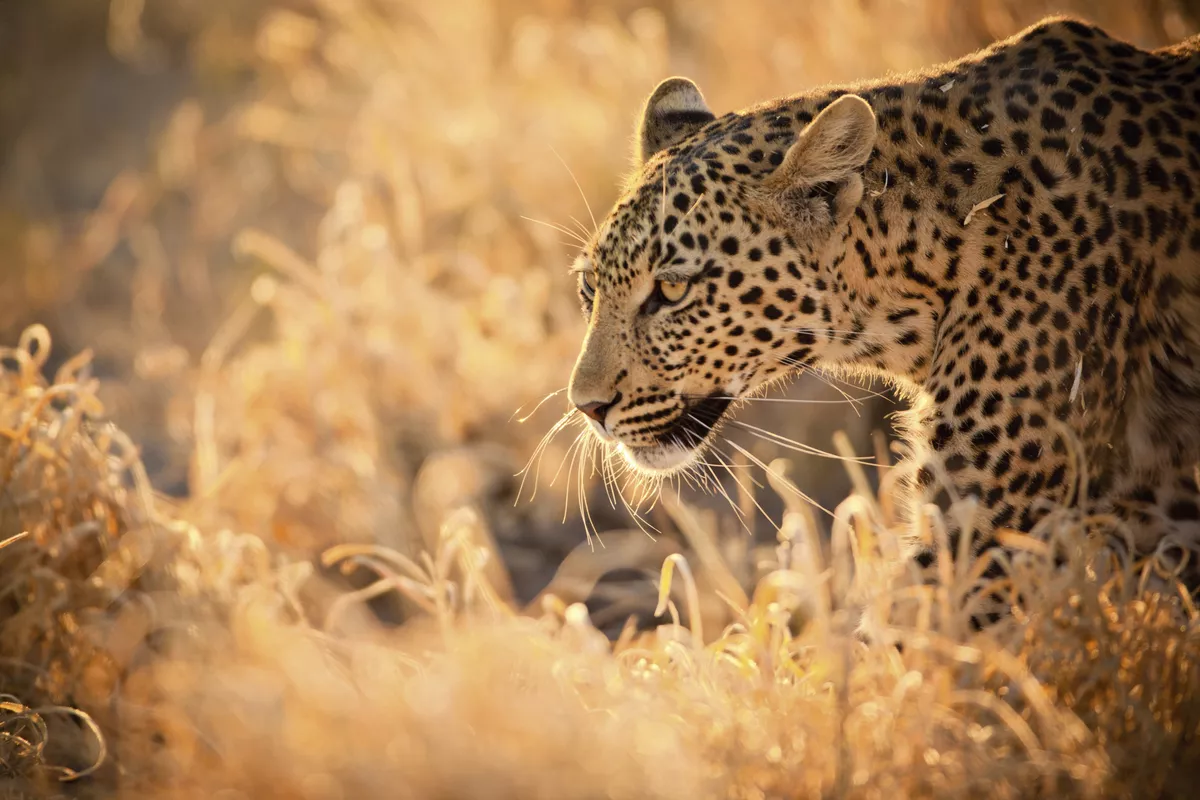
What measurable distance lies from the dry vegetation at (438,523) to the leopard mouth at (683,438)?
244 mm

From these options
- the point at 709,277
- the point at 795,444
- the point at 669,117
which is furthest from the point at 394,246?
the point at 795,444

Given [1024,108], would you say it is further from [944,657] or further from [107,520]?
[107,520]

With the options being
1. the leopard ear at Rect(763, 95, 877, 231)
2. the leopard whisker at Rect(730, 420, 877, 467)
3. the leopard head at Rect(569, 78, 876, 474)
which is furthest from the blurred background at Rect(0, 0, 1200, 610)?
the leopard ear at Rect(763, 95, 877, 231)

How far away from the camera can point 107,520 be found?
4414 millimetres

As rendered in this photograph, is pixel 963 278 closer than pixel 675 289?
Yes

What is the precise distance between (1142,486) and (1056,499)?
45 centimetres

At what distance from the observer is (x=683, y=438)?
13.2 feet

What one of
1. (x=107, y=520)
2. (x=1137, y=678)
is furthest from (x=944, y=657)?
(x=107, y=520)

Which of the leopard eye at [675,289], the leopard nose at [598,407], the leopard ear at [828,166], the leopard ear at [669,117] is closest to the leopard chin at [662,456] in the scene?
the leopard nose at [598,407]

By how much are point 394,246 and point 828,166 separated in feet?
15.5

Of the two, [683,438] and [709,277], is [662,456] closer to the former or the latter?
[683,438]

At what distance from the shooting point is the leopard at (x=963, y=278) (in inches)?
135

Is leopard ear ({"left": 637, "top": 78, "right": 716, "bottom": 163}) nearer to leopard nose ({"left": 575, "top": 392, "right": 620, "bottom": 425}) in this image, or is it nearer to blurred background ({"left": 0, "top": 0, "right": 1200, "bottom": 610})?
blurred background ({"left": 0, "top": 0, "right": 1200, "bottom": 610})

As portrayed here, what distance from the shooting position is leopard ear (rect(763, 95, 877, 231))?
351 cm
